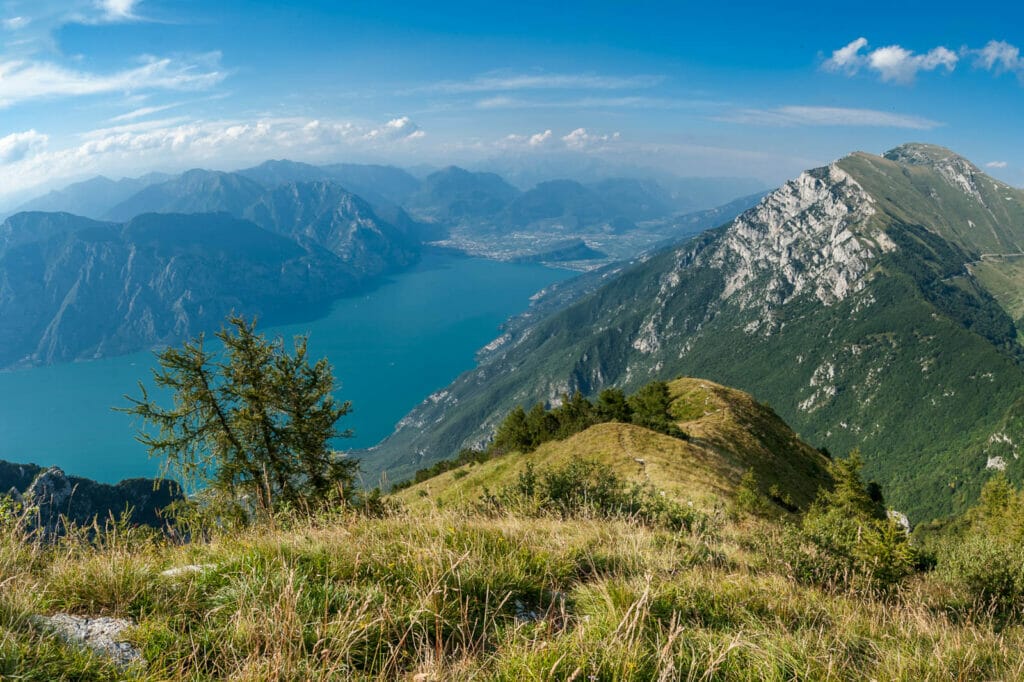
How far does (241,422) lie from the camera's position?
20922 millimetres

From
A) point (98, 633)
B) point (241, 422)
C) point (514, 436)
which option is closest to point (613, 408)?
point (514, 436)

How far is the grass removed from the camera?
374 cm

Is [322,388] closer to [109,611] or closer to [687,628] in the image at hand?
[109,611]

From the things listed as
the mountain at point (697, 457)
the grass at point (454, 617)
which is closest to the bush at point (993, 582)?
the grass at point (454, 617)

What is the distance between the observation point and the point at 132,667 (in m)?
3.63

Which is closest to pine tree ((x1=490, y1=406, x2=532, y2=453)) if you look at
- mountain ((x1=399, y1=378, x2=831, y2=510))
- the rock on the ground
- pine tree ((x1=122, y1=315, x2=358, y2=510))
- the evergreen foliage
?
mountain ((x1=399, y1=378, x2=831, y2=510))

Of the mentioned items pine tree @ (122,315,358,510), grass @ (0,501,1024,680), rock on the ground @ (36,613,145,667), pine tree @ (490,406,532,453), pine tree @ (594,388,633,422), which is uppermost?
rock on the ground @ (36,613,145,667)

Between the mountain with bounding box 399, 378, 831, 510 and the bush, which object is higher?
the bush

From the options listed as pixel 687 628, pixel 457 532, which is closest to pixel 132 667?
pixel 457 532

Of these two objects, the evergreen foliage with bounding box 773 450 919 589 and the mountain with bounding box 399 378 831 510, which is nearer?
the evergreen foliage with bounding box 773 450 919 589

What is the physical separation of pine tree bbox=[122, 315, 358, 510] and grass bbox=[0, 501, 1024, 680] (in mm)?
15389

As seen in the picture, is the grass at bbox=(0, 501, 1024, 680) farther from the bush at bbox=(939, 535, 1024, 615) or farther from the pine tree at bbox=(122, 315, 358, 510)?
the pine tree at bbox=(122, 315, 358, 510)

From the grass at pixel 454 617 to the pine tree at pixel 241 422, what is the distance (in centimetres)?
1539

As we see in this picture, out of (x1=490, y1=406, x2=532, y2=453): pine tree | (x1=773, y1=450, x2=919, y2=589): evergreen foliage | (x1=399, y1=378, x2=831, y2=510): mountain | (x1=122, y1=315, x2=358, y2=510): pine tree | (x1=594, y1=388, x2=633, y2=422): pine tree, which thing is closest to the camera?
(x1=773, y1=450, x2=919, y2=589): evergreen foliage
